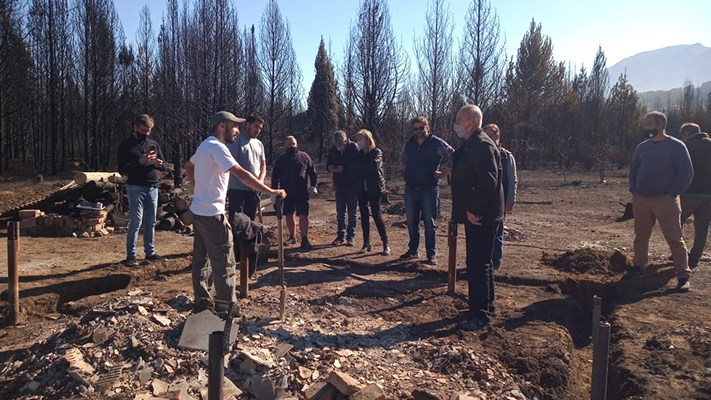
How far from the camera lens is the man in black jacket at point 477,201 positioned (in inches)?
170

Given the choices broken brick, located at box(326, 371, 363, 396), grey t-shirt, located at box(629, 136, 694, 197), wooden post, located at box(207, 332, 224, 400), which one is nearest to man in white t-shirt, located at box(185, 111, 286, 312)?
broken brick, located at box(326, 371, 363, 396)

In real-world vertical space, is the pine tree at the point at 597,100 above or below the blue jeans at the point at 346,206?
above

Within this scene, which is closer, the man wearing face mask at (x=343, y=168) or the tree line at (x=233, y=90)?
the man wearing face mask at (x=343, y=168)

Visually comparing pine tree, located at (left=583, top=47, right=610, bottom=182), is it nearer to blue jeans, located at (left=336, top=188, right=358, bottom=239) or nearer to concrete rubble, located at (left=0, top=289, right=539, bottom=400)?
blue jeans, located at (left=336, top=188, right=358, bottom=239)

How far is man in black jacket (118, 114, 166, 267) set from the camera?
616cm

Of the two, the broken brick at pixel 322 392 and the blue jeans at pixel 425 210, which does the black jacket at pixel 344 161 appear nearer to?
the blue jeans at pixel 425 210

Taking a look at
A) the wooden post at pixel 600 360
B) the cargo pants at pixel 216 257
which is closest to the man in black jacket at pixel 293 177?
the cargo pants at pixel 216 257

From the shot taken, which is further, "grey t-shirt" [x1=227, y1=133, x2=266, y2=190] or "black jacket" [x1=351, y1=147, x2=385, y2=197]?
"black jacket" [x1=351, y1=147, x2=385, y2=197]

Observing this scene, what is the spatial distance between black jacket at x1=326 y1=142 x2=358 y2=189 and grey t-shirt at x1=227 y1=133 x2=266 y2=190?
165cm

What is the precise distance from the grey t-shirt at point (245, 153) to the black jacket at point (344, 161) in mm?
1645

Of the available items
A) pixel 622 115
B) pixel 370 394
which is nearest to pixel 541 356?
pixel 370 394

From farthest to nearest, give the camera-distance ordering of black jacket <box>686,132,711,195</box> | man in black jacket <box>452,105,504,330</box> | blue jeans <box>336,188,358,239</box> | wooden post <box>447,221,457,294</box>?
blue jeans <box>336,188,358,239</box> → black jacket <box>686,132,711,195</box> → wooden post <box>447,221,457,294</box> → man in black jacket <box>452,105,504,330</box>

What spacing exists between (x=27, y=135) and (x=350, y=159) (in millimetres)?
25771

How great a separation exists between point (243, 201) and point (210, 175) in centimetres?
208
